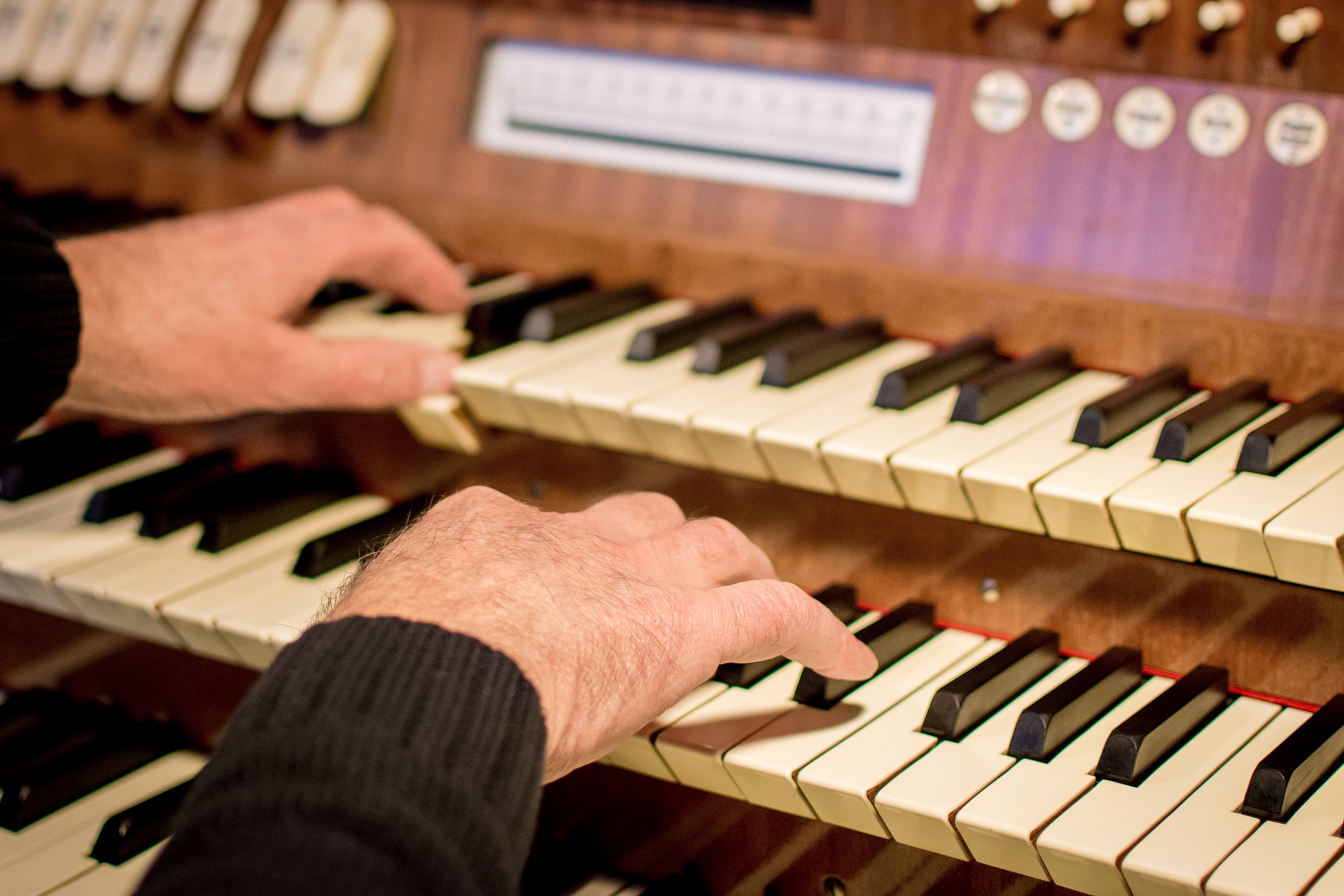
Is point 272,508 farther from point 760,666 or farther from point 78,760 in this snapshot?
point 760,666

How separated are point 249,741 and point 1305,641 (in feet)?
2.66

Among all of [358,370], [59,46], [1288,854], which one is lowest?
[1288,854]

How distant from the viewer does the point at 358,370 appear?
4.60 ft

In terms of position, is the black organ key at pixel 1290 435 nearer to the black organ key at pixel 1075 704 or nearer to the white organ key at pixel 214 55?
the black organ key at pixel 1075 704

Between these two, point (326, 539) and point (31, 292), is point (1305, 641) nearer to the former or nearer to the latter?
point (326, 539)

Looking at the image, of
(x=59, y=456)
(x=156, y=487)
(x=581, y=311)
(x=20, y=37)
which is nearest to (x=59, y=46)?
(x=20, y=37)

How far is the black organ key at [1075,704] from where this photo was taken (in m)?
1.01

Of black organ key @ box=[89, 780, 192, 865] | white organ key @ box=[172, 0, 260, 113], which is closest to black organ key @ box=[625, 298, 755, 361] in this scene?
black organ key @ box=[89, 780, 192, 865]

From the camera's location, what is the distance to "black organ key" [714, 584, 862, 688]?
1144 millimetres

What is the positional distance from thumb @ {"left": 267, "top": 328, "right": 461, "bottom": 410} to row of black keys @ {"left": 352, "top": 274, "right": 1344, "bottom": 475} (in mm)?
57

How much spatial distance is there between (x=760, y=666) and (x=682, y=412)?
9.8 inches

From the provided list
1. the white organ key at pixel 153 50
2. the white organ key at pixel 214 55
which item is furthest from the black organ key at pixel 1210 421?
the white organ key at pixel 153 50

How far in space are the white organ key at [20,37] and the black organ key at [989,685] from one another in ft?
5.35

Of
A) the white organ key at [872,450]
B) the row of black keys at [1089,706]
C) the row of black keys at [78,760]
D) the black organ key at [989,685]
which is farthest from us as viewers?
the row of black keys at [78,760]
